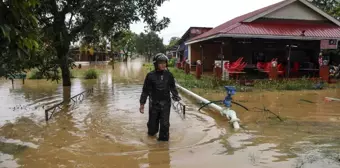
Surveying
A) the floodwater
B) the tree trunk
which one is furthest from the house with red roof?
the tree trunk

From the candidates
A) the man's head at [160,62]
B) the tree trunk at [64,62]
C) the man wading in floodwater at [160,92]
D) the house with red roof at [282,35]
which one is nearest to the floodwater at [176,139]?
the man wading in floodwater at [160,92]

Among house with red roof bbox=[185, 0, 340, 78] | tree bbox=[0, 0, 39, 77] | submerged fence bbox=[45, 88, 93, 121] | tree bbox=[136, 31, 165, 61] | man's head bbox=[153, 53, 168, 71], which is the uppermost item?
tree bbox=[136, 31, 165, 61]

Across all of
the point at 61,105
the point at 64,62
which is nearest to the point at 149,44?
the point at 64,62

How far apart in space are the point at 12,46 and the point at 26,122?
628cm

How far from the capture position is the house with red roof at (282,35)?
1822 centimetres

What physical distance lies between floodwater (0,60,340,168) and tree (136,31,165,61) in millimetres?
70992

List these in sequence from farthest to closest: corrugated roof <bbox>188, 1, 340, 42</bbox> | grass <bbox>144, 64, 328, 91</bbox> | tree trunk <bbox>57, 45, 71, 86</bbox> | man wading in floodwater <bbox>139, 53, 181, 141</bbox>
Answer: corrugated roof <bbox>188, 1, 340, 42</bbox>, tree trunk <bbox>57, 45, 71, 86</bbox>, grass <bbox>144, 64, 328, 91</bbox>, man wading in floodwater <bbox>139, 53, 181, 141</bbox>

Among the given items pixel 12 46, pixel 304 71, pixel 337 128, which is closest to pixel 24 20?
pixel 12 46

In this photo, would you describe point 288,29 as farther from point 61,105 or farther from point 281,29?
point 61,105

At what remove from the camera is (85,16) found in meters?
15.9

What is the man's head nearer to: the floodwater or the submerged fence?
the floodwater

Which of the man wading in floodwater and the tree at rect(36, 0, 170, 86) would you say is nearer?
the man wading in floodwater

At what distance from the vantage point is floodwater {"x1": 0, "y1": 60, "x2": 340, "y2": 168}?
5383 mm

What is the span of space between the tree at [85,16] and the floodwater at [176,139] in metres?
5.81
